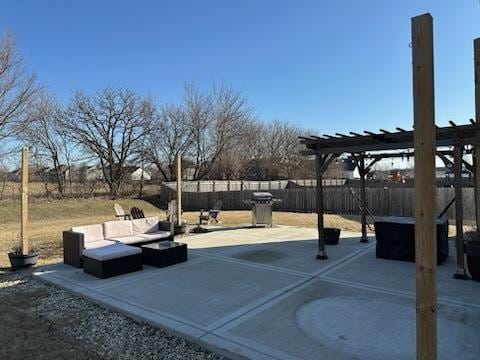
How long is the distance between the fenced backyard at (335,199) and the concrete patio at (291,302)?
8626 mm

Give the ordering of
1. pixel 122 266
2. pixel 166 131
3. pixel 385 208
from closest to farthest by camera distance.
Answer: pixel 122 266 → pixel 385 208 → pixel 166 131

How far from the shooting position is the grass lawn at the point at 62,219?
354 inches

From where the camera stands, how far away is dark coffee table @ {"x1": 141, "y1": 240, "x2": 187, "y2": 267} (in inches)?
238

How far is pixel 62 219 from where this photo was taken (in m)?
16.1

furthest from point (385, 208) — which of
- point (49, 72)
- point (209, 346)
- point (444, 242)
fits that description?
point (49, 72)

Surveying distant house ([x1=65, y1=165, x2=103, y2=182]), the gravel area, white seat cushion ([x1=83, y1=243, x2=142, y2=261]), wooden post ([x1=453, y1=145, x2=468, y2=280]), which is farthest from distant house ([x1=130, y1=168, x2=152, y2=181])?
wooden post ([x1=453, y1=145, x2=468, y2=280])

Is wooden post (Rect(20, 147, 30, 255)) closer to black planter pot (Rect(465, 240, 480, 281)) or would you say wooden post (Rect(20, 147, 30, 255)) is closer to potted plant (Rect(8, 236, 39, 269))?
potted plant (Rect(8, 236, 39, 269))

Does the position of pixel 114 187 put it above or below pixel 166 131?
below

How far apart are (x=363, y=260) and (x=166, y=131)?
72.6ft

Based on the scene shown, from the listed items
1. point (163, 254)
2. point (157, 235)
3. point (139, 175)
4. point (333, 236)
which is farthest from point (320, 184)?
point (139, 175)

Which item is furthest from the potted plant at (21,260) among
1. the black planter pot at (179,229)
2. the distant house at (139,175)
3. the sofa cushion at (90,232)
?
the distant house at (139,175)

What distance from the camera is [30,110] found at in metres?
18.2

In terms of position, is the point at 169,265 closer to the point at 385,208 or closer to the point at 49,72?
the point at 385,208

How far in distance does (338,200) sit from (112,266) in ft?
49.6
